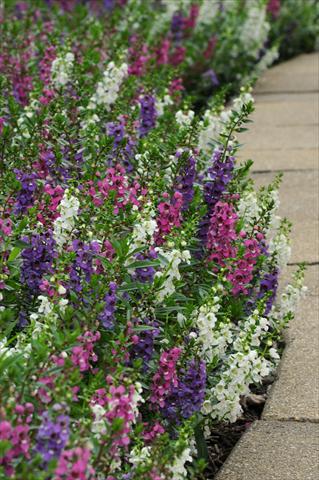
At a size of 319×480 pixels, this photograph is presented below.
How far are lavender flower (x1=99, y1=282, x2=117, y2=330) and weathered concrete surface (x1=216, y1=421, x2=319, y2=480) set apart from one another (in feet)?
2.08

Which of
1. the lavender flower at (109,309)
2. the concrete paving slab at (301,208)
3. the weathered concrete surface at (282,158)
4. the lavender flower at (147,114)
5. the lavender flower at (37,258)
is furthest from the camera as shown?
the weathered concrete surface at (282,158)

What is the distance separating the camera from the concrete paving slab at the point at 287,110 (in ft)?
25.4

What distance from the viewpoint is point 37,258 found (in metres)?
3.38

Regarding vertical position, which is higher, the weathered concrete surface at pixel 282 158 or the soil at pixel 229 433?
the soil at pixel 229 433

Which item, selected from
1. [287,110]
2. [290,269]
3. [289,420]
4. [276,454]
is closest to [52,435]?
[276,454]

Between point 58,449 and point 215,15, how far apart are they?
728 centimetres

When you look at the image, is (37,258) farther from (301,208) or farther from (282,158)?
(282,158)

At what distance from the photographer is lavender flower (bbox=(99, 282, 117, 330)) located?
3076 millimetres

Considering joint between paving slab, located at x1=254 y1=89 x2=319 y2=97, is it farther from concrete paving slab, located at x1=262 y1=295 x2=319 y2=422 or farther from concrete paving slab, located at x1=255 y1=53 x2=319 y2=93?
concrete paving slab, located at x1=262 y1=295 x2=319 y2=422

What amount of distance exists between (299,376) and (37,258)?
A: 117 cm

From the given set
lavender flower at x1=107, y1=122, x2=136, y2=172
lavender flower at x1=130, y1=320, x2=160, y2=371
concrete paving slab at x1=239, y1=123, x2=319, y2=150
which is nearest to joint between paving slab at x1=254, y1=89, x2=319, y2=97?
concrete paving slab at x1=239, y1=123, x2=319, y2=150

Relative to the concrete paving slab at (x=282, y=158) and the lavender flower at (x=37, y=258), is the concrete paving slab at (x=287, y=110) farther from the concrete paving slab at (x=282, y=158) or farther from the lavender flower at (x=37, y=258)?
the lavender flower at (x=37, y=258)

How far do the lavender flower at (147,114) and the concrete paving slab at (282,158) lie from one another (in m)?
1.62

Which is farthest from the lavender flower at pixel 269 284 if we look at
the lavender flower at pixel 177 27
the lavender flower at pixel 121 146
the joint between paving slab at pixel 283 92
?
the joint between paving slab at pixel 283 92
